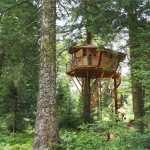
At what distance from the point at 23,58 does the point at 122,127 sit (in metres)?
6.62

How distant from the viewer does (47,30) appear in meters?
11.0

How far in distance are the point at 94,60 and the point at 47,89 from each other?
8384 mm

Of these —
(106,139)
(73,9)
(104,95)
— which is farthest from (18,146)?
(104,95)

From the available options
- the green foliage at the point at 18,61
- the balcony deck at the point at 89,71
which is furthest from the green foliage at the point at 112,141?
the balcony deck at the point at 89,71

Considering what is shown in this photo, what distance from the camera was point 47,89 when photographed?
10.6 metres

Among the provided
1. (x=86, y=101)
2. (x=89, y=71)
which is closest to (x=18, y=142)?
(x=86, y=101)

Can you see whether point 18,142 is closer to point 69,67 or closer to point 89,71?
point 89,71

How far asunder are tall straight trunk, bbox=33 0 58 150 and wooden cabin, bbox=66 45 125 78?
7.43 metres

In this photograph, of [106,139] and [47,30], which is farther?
[106,139]

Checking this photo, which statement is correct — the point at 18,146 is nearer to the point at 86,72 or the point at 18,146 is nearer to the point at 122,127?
the point at 122,127

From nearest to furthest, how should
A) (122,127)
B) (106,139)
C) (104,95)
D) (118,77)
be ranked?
(122,127) < (106,139) < (118,77) < (104,95)

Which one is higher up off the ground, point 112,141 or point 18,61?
point 18,61

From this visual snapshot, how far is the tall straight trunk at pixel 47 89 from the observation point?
1045cm

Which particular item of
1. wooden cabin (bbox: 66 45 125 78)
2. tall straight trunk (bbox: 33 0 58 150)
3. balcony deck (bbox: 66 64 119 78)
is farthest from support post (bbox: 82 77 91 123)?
tall straight trunk (bbox: 33 0 58 150)
